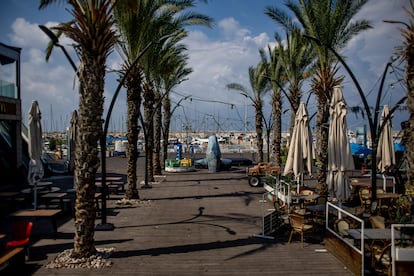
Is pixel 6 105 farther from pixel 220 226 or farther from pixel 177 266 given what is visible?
pixel 177 266

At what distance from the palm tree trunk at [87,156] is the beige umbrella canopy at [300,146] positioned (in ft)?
21.7

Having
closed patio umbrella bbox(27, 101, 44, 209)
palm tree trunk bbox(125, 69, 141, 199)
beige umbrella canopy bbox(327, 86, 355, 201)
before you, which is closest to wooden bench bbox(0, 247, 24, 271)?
closed patio umbrella bbox(27, 101, 44, 209)

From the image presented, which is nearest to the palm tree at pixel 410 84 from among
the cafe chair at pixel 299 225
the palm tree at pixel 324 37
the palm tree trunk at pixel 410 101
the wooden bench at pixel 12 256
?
the palm tree trunk at pixel 410 101

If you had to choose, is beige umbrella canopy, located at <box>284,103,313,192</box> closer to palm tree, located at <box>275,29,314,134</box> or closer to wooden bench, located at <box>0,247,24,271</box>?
wooden bench, located at <box>0,247,24,271</box>

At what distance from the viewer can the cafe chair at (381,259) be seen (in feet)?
22.6

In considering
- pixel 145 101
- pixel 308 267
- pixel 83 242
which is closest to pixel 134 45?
pixel 145 101

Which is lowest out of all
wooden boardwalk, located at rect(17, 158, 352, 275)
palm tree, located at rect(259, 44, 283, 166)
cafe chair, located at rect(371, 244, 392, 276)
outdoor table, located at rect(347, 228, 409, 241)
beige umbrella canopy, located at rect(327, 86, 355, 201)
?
wooden boardwalk, located at rect(17, 158, 352, 275)

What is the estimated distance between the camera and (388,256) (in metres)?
6.99

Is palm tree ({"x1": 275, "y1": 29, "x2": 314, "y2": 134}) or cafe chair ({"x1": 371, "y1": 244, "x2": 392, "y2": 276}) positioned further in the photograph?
palm tree ({"x1": 275, "y1": 29, "x2": 314, "y2": 134})

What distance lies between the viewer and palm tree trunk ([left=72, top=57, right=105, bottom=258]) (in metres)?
8.14

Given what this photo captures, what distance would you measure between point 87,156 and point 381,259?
20.3ft

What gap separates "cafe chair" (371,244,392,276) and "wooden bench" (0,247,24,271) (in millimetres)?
6788

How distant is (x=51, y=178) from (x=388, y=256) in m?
23.4

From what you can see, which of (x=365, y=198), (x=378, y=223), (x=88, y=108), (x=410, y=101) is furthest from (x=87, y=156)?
(x=365, y=198)
